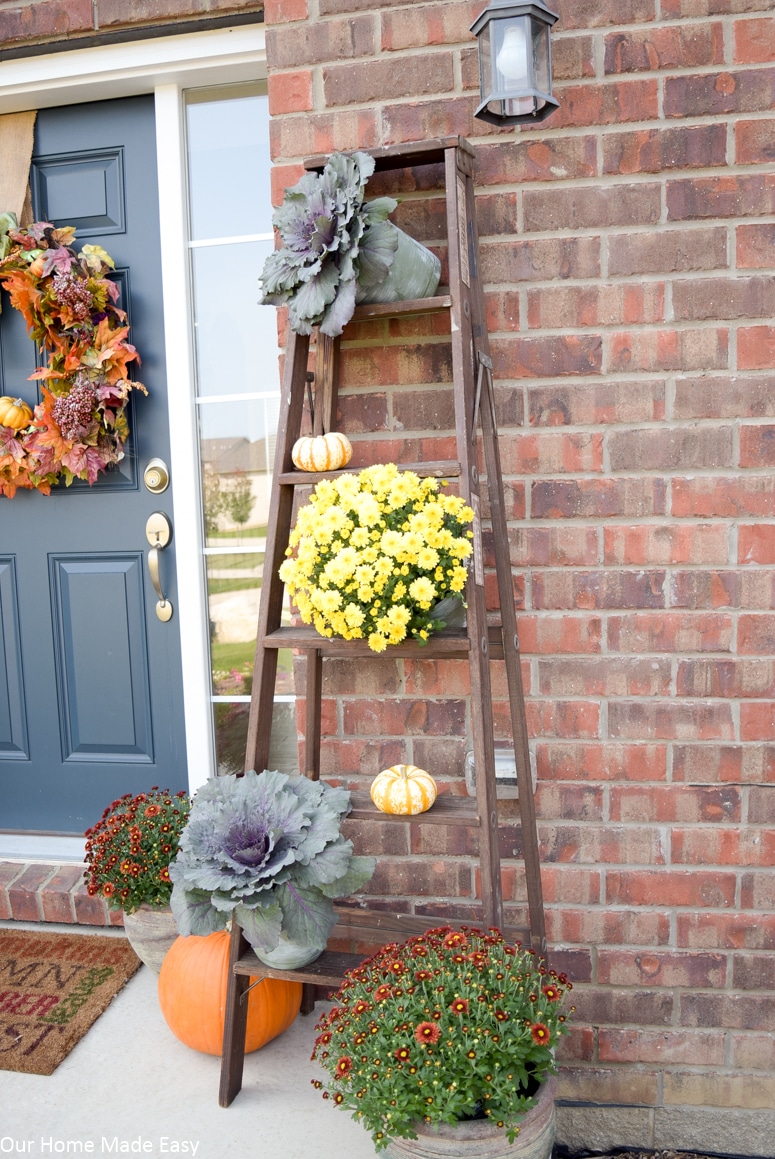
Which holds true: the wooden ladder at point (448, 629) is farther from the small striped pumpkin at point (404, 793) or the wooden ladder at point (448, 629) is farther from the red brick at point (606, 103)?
the red brick at point (606, 103)

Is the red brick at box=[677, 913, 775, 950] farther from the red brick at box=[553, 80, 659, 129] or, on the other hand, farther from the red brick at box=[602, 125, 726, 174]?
the red brick at box=[553, 80, 659, 129]

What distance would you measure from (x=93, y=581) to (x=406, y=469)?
1225 mm

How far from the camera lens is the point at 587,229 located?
5.64ft

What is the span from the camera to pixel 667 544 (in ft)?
5.74

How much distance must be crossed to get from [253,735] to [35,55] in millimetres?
1784

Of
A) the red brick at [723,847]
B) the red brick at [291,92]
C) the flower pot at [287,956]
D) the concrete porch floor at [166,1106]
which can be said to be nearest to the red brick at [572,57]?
the red brick at [291,92]

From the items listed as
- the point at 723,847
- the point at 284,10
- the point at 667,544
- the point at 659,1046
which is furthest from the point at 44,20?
the point at 659,1046

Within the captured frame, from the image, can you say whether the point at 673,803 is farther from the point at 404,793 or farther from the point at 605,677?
the point at 404,793

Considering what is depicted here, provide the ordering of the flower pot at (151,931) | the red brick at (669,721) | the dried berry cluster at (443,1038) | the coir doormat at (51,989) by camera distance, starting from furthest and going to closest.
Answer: the flower pot at (151,931) < the coir doormat at (51,989) < the red brick at (669,721) < the dried berry cluster at (443,1038)

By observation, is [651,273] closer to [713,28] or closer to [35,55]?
[713,28]

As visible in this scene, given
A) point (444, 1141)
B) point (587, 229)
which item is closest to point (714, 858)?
point (444, 1141)

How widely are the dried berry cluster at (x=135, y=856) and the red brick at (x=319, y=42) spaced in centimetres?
171

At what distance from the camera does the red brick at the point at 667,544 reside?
1735mm

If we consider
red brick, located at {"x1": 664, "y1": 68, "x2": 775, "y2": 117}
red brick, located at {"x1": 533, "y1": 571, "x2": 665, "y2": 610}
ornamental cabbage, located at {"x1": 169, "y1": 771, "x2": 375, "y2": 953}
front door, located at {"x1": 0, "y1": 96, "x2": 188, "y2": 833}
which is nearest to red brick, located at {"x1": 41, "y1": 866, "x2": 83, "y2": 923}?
front door, located at {"x1": 0, "y1": 96, "x2": 188, "y2": 833}
